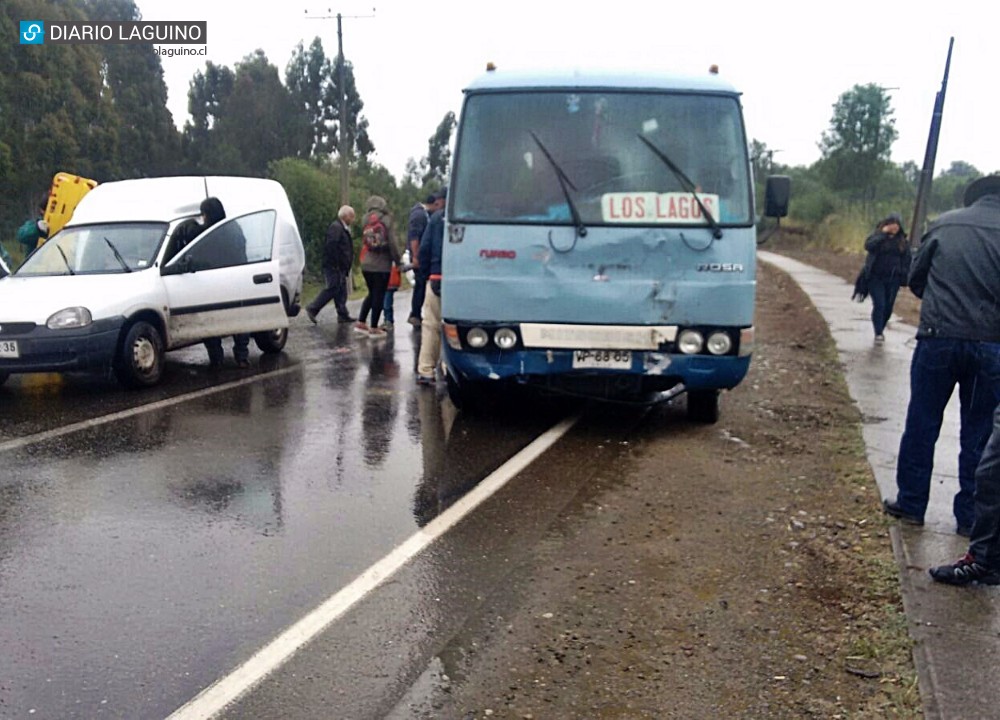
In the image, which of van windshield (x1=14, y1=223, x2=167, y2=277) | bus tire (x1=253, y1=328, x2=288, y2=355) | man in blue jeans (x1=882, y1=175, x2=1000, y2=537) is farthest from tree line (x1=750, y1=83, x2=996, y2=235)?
man in blue jeans (x1=882, y1=175, x2=1000, y2=537)

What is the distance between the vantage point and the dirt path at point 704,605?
3.73 m

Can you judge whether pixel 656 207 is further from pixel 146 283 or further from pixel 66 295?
pixel 66 295

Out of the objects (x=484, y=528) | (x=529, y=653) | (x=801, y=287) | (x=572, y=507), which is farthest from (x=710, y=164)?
(x=801, y=287)

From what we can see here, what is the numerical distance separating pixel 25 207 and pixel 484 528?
32635 mm

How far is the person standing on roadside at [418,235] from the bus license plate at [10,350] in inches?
159

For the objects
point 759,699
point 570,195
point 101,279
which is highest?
point 570,195

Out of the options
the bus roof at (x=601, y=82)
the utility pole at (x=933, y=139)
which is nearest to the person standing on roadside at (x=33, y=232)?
the bus roof at (x=601, y=82)

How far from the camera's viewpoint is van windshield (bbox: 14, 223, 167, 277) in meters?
9.98

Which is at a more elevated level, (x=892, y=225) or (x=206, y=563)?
(x=892, y=225)

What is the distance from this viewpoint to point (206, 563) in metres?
4.96

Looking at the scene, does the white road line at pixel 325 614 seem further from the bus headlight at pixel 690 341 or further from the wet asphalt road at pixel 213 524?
the bus headlight at pixel 690 341

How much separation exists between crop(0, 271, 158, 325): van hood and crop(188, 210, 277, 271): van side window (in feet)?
2.74

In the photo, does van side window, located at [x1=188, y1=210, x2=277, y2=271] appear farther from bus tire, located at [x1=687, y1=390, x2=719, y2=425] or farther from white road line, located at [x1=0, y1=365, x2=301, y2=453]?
bus tire, located at [x1=687, y1=390, x2=719, y2=425]

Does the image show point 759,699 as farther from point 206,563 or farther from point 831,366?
point 831,366
